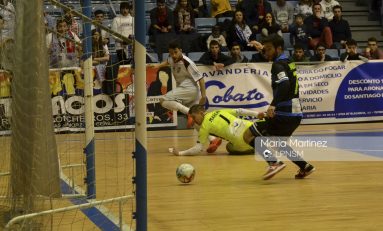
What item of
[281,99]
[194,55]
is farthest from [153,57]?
[281,99]

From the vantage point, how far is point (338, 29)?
22.0 metres

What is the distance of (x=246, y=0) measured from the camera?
70.5 feet

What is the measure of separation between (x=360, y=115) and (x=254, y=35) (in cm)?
338

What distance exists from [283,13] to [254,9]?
1199mm

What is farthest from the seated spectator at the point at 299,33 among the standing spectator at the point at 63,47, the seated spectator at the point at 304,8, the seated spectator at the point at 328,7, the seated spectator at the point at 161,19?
the standing spectator at the point at 63,47

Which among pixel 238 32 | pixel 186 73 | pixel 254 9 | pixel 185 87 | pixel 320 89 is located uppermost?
pixel 254 9

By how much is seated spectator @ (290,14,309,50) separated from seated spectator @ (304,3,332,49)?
14 centimetres

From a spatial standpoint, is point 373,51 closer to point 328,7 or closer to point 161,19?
point 328,7

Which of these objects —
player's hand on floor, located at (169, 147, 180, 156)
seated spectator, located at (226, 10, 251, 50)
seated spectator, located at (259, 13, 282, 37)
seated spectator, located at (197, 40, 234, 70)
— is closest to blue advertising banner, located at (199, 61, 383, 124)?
seated spectator, located at (197, 40, 234, 70)

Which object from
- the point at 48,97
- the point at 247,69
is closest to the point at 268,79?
the point at 247,69

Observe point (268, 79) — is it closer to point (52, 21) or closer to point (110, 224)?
point (52, 21)

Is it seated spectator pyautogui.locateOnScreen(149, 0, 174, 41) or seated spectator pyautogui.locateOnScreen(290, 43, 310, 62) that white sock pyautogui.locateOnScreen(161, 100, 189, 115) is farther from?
seated spectator pyautogui.locateOnScreen(149, 0, 174, 41)

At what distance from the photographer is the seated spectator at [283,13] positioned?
22.1m

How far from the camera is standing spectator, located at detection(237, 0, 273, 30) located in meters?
21.3
